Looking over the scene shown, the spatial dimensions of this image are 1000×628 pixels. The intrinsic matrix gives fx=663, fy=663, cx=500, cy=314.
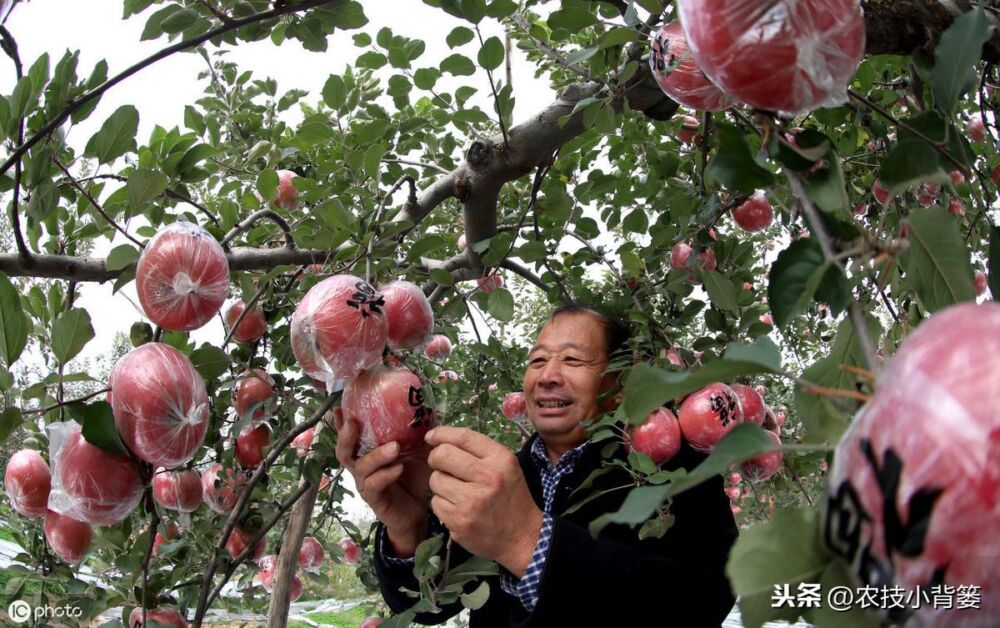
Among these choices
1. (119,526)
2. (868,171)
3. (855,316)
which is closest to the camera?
(855,316)

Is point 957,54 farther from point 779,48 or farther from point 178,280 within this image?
point 178,280

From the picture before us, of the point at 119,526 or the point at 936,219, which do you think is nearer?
the point at 936,219

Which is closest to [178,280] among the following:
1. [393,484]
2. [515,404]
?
[393,484]

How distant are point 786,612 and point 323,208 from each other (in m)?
0.80

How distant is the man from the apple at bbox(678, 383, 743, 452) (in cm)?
13

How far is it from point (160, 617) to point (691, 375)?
42.0 inches

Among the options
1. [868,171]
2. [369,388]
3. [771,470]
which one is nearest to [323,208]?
[369,388]

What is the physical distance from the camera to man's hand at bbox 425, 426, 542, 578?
3.26 ft

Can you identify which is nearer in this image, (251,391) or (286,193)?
(251,391)

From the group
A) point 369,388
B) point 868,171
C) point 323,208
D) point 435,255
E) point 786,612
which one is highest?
point 435,255

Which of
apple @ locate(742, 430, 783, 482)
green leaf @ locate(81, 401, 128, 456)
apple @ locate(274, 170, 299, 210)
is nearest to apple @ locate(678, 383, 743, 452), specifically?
apple @ locate(742, 430, 783, 482)

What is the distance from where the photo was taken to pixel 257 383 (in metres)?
1.24

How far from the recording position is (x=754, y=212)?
1.67 m

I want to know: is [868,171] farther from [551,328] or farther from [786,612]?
[786,612]
